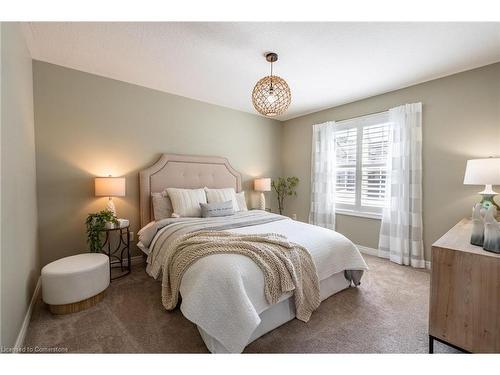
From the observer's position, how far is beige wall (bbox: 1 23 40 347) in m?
1.34

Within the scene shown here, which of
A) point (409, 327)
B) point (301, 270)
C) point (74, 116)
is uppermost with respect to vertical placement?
point (74, 116)

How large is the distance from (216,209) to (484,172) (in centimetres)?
A: 292

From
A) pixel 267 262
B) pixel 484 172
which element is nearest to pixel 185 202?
pixel 267 262

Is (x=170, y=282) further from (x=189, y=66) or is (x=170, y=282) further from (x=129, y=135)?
(x=189, y=66)

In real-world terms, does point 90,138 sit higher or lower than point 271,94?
lower

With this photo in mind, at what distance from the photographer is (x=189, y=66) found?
8.41 ft

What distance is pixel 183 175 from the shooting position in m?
3.40

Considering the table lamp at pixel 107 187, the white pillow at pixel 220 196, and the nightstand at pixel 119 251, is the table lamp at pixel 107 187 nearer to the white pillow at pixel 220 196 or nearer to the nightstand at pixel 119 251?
the nightstand at pixel 119 251

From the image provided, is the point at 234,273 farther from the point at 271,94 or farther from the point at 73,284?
the point at 271,94

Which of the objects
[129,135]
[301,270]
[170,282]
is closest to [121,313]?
[170,282]

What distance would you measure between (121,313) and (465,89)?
436cm

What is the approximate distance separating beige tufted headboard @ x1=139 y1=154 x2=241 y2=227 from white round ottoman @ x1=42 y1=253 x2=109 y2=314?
1046 millimetres

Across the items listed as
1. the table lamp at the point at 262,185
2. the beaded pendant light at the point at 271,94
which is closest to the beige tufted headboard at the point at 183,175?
the table lamp at the point at 262,185

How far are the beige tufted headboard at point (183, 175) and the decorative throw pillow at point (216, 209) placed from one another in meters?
0.64
